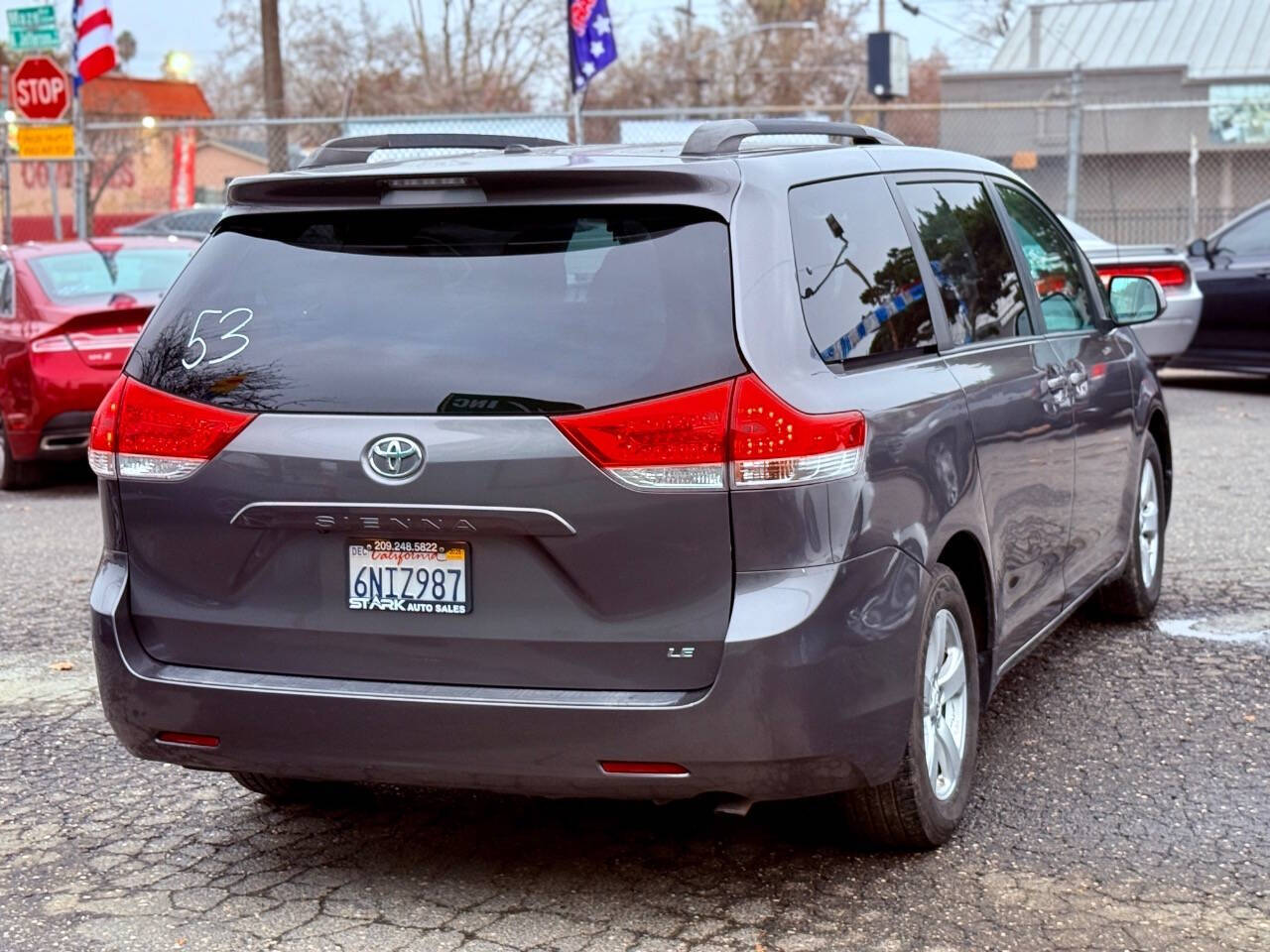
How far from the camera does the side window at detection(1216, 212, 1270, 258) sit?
577 inches

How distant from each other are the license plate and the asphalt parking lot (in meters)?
0.73

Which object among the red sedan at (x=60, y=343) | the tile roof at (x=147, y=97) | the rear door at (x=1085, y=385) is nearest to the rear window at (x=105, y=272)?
the red sedan at (x=60, y=343)

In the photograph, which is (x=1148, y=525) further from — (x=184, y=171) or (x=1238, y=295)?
(x=184, y=171)

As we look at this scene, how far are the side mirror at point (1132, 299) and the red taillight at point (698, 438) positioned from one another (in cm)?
297

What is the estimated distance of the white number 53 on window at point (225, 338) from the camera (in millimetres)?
4074

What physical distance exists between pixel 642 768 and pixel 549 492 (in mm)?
610

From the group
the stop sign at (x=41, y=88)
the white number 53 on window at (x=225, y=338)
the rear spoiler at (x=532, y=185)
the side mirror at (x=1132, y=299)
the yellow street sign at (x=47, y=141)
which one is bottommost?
the side mirror at (x=1132, y=299)

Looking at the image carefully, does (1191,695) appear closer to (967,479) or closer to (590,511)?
(967,479)

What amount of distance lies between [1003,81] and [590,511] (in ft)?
130

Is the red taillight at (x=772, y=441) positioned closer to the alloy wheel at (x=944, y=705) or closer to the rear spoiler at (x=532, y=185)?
the rear spoiler at (x=532, y=185)

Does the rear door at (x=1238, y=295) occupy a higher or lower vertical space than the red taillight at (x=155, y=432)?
lower

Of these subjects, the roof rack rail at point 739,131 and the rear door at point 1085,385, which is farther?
the rear door at point 1085,385

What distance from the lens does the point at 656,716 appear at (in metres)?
3.70

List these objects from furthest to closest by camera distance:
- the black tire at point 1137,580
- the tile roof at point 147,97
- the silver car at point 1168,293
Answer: the tile roof at point 147,97 → the silver car at point 1168,293 → the black tire at point 1137,580
